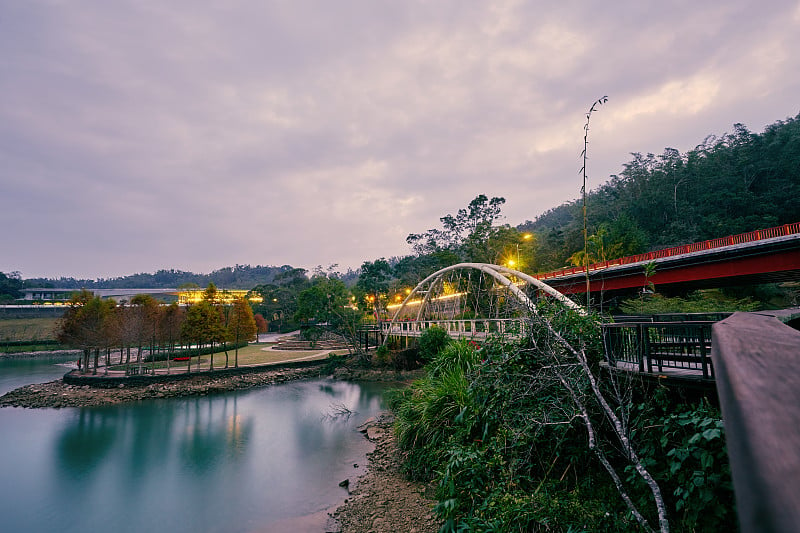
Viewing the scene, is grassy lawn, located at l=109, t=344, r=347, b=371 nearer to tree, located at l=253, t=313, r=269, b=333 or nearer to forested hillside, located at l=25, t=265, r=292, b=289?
tree, located at l=253, t=313, r=269, b=333

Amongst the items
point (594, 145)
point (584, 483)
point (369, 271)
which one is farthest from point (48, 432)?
point (369, 271)

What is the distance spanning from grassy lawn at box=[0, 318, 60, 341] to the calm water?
34.8 m

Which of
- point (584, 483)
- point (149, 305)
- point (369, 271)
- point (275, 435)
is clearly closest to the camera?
point (584, 483)

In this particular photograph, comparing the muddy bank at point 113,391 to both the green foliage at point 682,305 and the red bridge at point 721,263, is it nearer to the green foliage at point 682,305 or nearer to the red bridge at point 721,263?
the red bridge at point 721,263

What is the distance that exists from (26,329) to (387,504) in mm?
58985

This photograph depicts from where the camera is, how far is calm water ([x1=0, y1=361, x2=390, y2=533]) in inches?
396

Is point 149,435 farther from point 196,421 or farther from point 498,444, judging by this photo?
point 498,444

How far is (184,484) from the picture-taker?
1179cm

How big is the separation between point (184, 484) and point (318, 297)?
22324 mm

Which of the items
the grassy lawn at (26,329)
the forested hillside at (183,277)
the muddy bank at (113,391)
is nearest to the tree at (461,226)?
the muddy bank at (113,391)

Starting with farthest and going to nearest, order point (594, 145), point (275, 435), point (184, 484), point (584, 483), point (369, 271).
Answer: point (369, 271)
point (275, 435)
point (184, 484)
point (594, 145)
point (584, 483)

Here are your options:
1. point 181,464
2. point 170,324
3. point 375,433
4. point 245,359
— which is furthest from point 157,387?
point 375,433

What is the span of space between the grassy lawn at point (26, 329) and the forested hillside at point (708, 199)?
56748 millimetres

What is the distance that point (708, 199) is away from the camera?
36.4 metres
